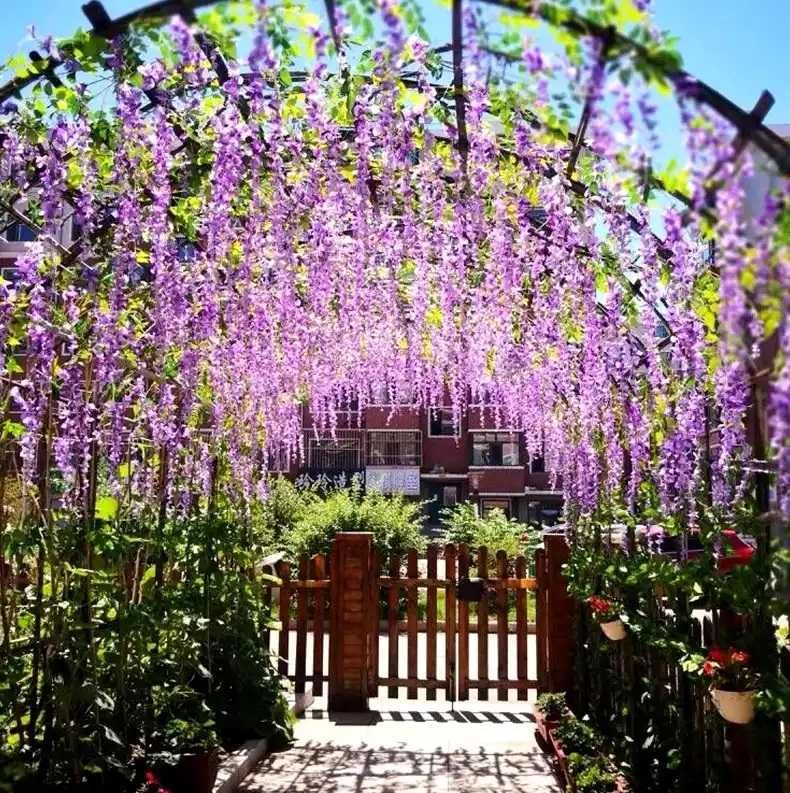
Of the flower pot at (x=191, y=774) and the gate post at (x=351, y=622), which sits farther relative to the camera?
the gate post at (x=351, y=622)

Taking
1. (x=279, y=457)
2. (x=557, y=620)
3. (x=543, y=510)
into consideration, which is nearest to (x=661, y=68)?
(x=557, y=620)

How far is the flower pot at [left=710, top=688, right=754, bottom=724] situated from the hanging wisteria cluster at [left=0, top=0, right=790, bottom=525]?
2.50ft

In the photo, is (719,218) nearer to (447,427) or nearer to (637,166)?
(637,166)

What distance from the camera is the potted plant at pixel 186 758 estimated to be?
3.31 m

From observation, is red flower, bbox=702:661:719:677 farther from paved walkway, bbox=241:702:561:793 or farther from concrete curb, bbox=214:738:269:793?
concrete curb, bbox=214:738:269:793

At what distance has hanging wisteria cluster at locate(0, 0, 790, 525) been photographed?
10.5ft

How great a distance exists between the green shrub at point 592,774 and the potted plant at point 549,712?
816 millimetres

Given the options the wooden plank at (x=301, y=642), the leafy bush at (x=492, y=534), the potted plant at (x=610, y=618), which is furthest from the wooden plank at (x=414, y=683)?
the leafy bush at (x=492, y=534)

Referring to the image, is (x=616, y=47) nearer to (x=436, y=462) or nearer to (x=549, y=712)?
(x=549, y=712)

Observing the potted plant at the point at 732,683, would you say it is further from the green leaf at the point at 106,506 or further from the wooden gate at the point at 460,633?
the wooden gate at the point at 460,633

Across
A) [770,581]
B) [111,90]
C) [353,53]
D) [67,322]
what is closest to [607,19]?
[770,581]

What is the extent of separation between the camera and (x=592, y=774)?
3.38 meters

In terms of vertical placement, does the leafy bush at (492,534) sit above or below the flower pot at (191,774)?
above

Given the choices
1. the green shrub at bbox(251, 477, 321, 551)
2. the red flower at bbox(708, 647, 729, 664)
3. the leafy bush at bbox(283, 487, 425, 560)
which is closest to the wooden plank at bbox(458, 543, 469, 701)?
the red flower at bbox(708, 647, 729, 664)
